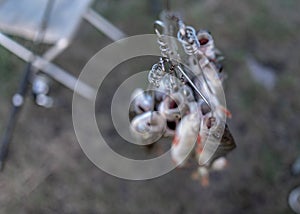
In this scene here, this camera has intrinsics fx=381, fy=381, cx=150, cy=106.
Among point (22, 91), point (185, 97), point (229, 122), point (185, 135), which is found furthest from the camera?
point (229, 122)

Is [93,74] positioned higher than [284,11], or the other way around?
[284,11]

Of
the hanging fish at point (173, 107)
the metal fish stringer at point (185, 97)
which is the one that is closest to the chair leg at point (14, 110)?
the metal fish stringer at point (185, 97)

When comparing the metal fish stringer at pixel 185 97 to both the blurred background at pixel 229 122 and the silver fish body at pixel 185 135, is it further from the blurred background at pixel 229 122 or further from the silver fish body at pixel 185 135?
the blurred background at pixel 229 122

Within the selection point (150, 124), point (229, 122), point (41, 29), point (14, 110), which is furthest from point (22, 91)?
point (229, 122)

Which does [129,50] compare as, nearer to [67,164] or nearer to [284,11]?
[67,164]

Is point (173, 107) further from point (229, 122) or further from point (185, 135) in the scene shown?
point (229, 122)

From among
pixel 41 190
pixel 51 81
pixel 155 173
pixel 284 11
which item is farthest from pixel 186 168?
pixel 284 11
